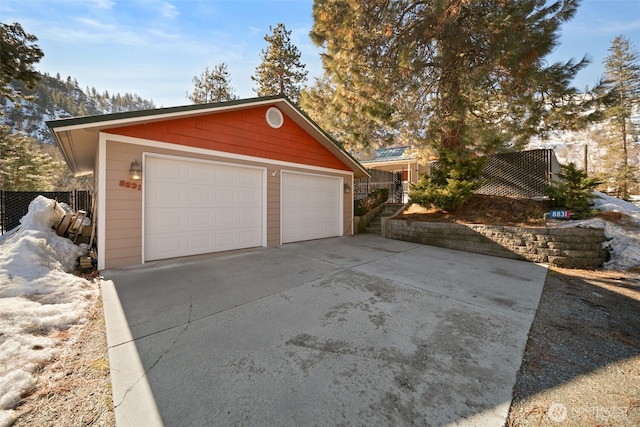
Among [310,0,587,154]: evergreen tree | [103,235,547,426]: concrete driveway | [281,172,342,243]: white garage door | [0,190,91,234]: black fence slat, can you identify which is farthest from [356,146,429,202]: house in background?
[0,190,91,234]: black fence slat

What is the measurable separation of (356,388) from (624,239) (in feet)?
24.9

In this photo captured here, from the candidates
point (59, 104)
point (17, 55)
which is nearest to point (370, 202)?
point (17, 55)

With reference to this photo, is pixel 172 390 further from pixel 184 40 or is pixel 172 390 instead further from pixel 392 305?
pixel 184 40

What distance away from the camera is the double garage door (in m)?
5.23

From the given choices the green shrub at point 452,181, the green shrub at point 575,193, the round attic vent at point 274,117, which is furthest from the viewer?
the green shrub at point 452,181

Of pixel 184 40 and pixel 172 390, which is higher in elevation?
pixel 184 40

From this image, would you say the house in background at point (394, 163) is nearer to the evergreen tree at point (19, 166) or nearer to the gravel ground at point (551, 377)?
the gravel ground at point (551, 377)

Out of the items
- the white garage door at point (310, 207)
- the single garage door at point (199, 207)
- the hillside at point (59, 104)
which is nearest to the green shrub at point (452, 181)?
the white garage door at point (310, 207)

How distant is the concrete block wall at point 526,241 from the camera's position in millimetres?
5629

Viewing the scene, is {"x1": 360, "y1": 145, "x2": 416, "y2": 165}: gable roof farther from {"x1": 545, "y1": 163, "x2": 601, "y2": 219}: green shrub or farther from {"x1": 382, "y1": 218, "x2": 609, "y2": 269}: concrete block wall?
{"x1": 382, "y1": 218, "x2": 609, "y2": 269}: concrete block wall

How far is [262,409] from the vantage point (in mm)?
1667

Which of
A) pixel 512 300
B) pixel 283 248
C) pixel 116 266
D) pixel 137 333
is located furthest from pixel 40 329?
pixel 512 300
